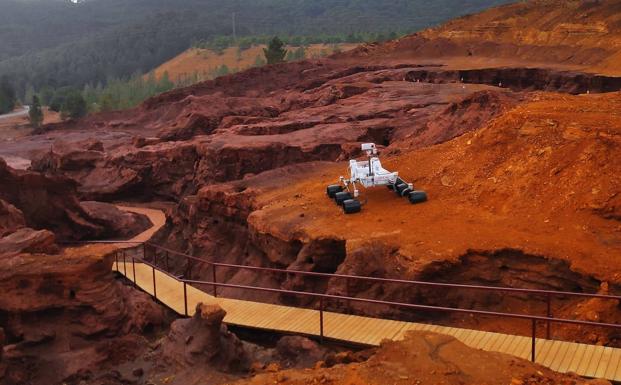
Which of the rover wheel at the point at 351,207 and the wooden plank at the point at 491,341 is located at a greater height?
the rover wheel at the point at 351,207

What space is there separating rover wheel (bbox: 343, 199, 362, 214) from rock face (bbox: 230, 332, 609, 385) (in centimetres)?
648

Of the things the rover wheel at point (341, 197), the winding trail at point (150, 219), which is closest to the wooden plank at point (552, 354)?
the rover wheel at point (341, 197)

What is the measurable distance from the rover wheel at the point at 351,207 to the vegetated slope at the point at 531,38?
27482 millimetres

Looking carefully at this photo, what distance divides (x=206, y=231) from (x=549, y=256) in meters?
11.0

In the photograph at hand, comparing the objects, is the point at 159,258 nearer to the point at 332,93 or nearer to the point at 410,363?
the point at 410,363

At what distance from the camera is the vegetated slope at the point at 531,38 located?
42.3 metres

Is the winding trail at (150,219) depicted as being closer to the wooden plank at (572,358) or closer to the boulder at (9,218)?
the boulder at (9,218)

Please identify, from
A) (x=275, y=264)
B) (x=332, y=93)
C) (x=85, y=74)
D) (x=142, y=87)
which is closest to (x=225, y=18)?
(x=85, y=74)

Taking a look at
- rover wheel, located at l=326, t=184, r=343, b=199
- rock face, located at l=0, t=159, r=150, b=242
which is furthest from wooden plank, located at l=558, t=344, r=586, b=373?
rock face, located at l=0, t=159, r=150, b=242

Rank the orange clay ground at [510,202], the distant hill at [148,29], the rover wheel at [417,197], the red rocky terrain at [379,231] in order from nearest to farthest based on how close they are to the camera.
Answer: the red rocky terrain at [379,231] → the orange clay ground at [510,202] → the rover wheel at [417,197] → the distant hill at [148,29]

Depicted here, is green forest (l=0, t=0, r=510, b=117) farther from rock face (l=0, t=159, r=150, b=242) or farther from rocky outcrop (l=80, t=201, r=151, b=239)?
rock face (l=0, t=159, r=150, b=242)

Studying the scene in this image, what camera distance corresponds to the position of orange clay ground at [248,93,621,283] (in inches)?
474

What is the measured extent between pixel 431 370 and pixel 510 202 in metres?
6.76

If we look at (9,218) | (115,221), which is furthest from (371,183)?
(115,221)
